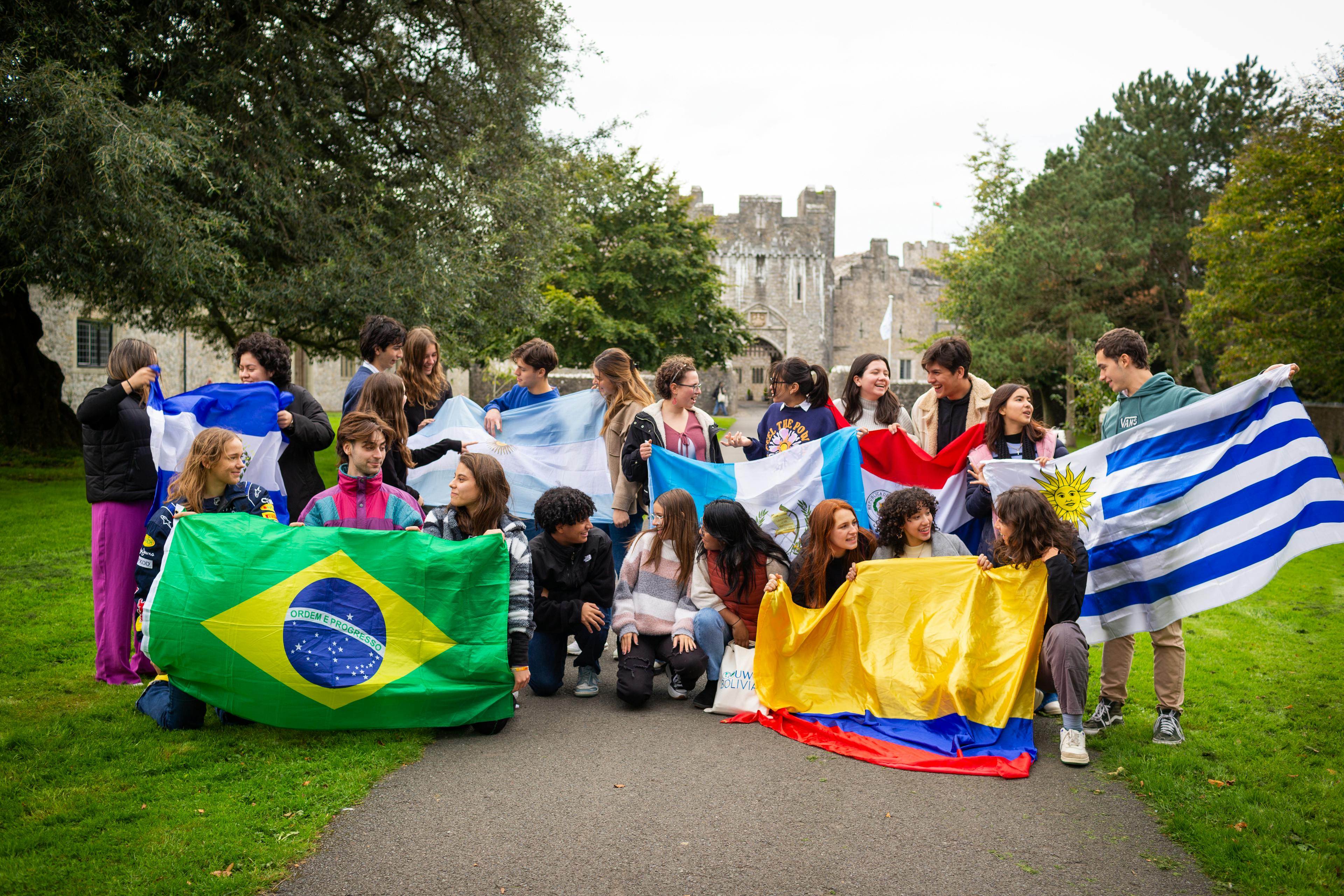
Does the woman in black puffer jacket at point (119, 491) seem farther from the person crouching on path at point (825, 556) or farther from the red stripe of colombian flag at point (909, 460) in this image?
the red stripe of colombian flag at point (909, 460)

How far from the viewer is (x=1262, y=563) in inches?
215

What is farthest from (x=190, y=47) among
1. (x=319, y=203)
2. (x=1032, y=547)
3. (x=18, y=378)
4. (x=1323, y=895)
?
(x=1323, y=895)

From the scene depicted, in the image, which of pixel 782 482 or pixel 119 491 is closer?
pixel 119 491

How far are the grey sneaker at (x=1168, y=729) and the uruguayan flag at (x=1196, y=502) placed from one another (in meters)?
0.47

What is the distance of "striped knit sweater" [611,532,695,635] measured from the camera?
6344mm

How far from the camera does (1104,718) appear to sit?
5855mm

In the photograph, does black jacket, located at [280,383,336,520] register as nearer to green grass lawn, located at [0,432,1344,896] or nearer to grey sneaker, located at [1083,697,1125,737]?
green grass lawn, located at [0,432,1344,896]

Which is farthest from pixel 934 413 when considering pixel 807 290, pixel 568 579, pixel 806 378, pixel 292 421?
pixel 807 290

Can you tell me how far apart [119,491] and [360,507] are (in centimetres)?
161

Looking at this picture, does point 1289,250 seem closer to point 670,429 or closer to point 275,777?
point 670,429

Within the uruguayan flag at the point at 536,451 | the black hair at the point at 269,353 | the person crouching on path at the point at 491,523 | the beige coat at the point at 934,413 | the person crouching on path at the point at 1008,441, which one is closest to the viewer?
the person crouching on path at the point at 491,523

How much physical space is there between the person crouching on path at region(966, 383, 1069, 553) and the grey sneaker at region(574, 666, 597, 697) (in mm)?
2664

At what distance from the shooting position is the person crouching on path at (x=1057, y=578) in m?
5.29

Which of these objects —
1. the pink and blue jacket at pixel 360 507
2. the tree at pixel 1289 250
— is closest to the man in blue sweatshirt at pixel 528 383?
the pink and blue jacket at pixel 360 507
